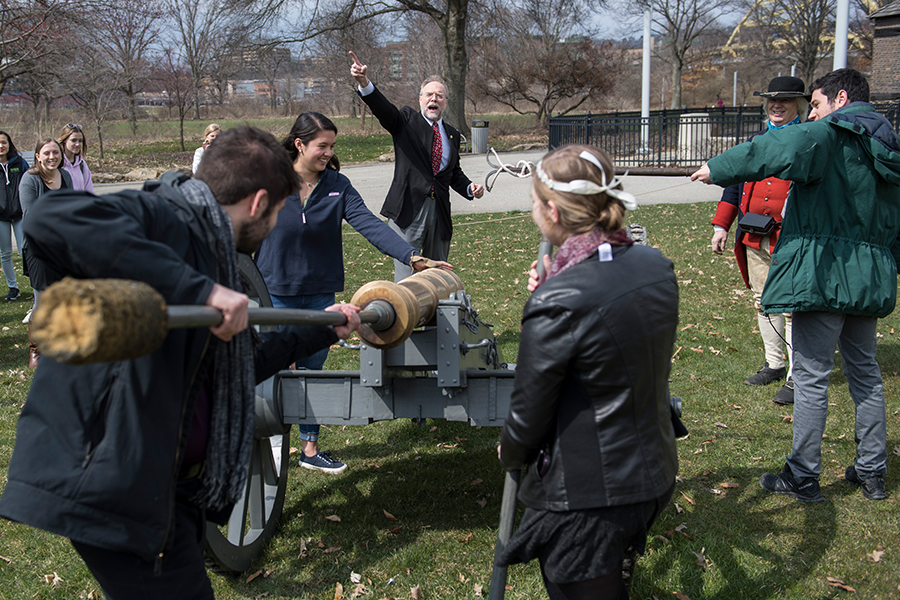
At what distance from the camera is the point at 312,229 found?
4.47 m

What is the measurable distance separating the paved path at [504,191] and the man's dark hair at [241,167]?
1425 centimetres

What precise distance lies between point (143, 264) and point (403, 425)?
13.3 feet

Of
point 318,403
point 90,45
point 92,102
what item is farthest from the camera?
point 92,102

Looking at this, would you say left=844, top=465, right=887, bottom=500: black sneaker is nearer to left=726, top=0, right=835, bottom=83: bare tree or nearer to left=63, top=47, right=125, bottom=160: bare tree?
left=63, top=47, right=125, bottom=160: bare tree

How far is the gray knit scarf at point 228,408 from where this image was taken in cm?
204

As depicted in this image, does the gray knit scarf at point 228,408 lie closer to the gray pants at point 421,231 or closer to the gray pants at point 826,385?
the gray pants at point 826,385

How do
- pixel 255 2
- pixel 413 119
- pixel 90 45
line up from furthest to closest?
1. pixel 255 2
2. pixel 90 45
3. pixel 413 119

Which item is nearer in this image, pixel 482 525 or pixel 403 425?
pixel 482 525

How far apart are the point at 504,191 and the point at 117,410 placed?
1816cm

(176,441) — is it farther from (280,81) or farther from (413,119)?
(280,81)

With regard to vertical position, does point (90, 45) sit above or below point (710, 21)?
below

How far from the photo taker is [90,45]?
24.6m

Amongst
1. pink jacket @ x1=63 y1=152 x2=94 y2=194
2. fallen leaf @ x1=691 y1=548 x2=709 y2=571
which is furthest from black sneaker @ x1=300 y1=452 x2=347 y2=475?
pink jacket @ x1=63 y1=152 x2=94 y2=194

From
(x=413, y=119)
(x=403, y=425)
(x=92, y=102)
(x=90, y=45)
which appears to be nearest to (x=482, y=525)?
(x=403, y=425)
